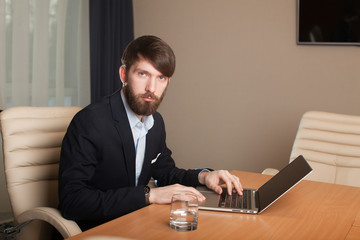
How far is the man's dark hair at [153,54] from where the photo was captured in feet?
6.09

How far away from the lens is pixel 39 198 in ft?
6.61

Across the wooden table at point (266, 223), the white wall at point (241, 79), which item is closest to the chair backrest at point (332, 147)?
the wooden table at point (266, 223)

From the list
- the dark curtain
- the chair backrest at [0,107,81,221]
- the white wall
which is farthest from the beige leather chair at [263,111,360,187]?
the dark curtain

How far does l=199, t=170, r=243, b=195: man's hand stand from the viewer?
1.83 m

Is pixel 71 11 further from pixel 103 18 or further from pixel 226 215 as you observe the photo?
pixel 226 215

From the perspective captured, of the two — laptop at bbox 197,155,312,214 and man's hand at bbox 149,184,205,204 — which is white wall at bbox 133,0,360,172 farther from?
man's hand at bbox 149,184,205,204

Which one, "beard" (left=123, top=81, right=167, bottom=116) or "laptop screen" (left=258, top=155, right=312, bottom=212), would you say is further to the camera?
"beard" (left=123, top=81, right=167, bottom=116)

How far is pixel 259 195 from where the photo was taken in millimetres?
1819

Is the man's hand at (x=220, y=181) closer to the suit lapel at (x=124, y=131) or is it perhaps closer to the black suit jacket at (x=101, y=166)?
the black suit jacket at (x=101, y=166)

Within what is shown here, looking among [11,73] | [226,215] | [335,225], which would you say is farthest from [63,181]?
[11,73]

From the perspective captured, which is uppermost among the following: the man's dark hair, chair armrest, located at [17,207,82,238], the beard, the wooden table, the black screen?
the black screen

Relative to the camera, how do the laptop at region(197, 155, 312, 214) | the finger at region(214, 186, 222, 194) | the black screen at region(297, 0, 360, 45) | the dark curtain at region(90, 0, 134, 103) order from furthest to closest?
the dark curtain at region(90, 0, 134, 103) → the black screen at region(297, 0, 360, 45) → the finger at region(214, 186, 222, 194) → the laptop at region(197, 155, 312, 214)

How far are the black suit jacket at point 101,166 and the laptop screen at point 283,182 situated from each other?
1.08 feet

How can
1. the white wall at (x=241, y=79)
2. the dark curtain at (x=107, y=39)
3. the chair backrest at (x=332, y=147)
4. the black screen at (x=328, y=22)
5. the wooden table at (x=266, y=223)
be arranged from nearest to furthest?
the wooden table at (x=266, y=223), the chair backrest at (x=332, y=147), the black screen at (x=328, y=22), the white wall at (x=241, y=79), the dark curtain at (x=107, y=39)
